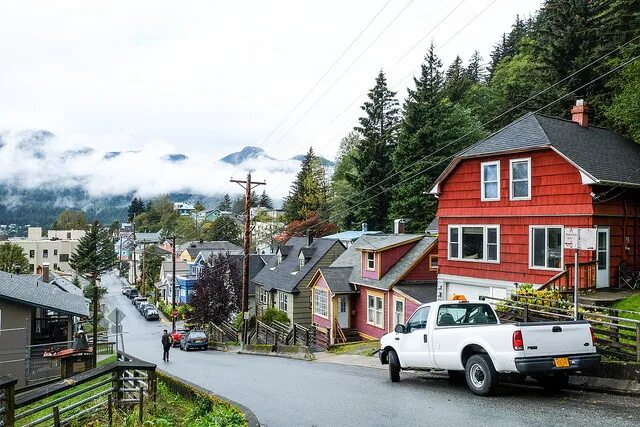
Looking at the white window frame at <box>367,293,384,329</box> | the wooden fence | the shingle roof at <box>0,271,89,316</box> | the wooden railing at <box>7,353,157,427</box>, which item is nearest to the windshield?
the wooden fence

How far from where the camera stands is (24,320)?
90.3ft

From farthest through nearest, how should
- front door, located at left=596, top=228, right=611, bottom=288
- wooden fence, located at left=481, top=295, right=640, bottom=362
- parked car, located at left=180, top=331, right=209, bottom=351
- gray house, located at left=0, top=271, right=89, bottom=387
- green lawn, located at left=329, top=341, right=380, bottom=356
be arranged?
parked car, located at left=180, top=331, right=209, bottom=351, gray house, located at left=0, top=271, right=89, bottom=387, green lawn, located at left=329, top=341, right=380, bottom=356, front door, located at left=596, top=228, right=611, bottom=288, wooden fence, located at left=481, top=295, right=640, bottom=362

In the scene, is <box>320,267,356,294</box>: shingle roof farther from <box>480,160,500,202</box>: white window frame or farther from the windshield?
the windshield

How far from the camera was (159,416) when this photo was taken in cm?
834

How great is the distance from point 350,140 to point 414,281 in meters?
58.5

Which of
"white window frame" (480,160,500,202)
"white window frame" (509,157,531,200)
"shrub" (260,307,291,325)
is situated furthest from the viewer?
"shrub" (260,307,291,325)

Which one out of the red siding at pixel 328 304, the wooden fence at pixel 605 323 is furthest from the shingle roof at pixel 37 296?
the wooden fence at pixel 605 323

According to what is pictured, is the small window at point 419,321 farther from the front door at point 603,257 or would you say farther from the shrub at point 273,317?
the shrub at point 273,317

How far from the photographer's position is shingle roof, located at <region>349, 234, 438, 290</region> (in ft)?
99.5

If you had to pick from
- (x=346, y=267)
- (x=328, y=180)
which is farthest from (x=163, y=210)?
(x=346, y=267)

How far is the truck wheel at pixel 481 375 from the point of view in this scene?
1005 cm

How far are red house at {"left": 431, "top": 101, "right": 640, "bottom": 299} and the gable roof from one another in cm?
6

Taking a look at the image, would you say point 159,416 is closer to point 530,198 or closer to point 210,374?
point 210,374

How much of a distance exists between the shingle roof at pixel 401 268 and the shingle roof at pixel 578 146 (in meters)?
7.49
